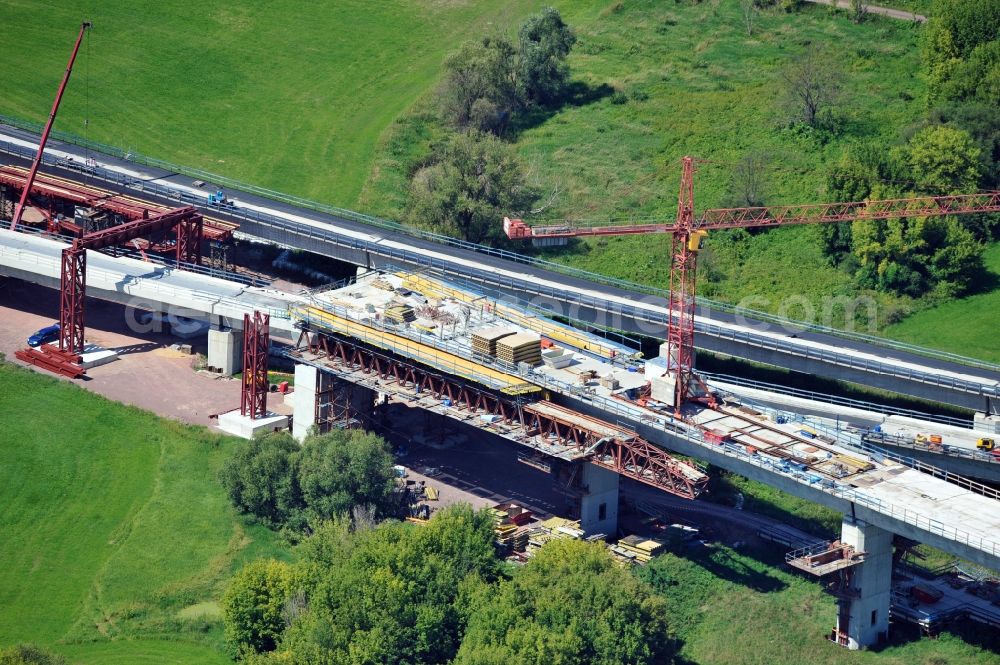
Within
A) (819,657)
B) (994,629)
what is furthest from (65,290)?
(994,629)

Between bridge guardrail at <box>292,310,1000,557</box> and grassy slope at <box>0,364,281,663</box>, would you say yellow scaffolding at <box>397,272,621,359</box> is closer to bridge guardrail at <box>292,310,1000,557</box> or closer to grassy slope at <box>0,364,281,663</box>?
bridge guardrail at <box>292,310,1000,557</box>

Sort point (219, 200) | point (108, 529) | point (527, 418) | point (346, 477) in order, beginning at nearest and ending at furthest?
point (346, 477), point (108, 529), point (527, 418), point (219, 200)

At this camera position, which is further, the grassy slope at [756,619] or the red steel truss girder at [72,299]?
the red steel truss girder at [72,299]

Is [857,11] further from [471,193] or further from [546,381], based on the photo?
[546,381]

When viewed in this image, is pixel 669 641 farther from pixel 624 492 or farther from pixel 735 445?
pixel 624 492

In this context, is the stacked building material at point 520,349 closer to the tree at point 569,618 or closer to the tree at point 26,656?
the tree at point 569,618

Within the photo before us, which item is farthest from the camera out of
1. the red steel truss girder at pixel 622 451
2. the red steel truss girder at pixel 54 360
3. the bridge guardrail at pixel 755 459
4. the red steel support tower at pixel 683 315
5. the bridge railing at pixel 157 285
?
the bridge railing at pixel 157 285

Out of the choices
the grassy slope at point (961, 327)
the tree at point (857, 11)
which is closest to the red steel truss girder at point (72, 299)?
the grassy slope at point (961, 327)

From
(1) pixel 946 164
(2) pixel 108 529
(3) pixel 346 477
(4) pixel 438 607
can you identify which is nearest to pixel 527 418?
(3) pixel 346 477
